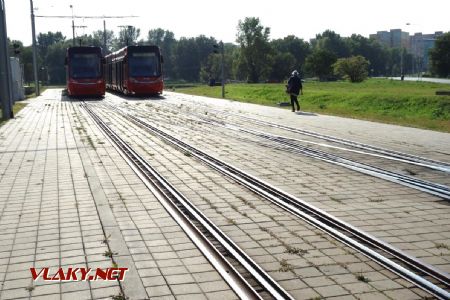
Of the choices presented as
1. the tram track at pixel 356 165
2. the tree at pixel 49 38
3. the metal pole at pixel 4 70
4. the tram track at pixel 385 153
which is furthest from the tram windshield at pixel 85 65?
the tree at pixel 49 38

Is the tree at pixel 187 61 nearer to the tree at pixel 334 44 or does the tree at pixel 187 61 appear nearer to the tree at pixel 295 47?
the tree at pixel 295 47

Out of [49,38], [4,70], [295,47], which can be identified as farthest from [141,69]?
[49,38]

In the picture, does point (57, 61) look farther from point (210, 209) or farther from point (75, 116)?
point (210, 209)

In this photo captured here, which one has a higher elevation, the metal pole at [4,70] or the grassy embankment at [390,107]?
the metal pole at [4,70]

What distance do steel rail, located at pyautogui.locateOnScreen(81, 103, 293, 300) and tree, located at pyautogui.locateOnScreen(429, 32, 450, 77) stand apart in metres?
76.5

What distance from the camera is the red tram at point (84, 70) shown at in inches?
1307

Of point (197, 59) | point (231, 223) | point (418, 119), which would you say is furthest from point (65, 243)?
point (197, 59)

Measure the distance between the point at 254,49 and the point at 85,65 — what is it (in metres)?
63.2

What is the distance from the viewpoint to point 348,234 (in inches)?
239

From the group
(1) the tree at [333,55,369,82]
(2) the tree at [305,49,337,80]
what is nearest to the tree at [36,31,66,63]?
(2) the tree at [305,49,337,80]

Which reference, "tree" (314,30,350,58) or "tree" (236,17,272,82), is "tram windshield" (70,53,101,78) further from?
"tree" (314,30,350,58)

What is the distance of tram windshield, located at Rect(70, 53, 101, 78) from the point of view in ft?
109

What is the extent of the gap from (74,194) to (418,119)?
52.9 feet

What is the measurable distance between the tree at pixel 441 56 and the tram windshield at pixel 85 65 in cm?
5950
